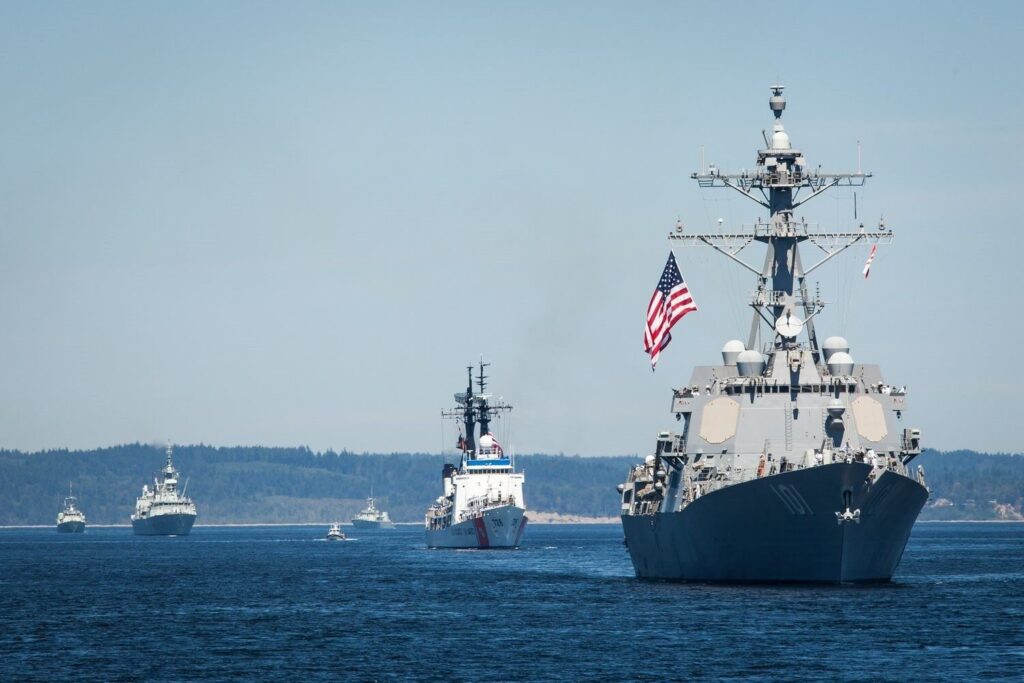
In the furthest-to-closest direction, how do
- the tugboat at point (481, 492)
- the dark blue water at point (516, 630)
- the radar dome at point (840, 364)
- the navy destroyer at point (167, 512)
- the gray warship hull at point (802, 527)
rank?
1. the navy destroyer at point (167, 512)
2. the tugboat at point (481, 492)
3. the radar dome at point (840, 364)
4. the gray warship hull at point (802, 527)
5. the dark blue water at point (516, 630)

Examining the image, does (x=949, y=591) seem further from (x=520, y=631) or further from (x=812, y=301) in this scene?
(x=520, y=631)

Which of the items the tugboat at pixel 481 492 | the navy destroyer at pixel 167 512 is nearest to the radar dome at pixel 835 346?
the tugboat at pixel 481 492

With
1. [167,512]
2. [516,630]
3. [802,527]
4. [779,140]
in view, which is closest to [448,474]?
[779,140]

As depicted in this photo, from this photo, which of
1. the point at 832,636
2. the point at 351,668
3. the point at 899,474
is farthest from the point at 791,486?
the point at 351,668

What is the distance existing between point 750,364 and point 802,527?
6.56 meters

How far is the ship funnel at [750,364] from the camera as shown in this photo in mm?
55094

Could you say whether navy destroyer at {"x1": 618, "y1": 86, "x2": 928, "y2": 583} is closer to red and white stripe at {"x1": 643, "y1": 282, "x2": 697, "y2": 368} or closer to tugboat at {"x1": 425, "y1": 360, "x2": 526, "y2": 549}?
red and white stripe at {"x1": 643, "y1": 282, "x2": 697, "y2": 368}

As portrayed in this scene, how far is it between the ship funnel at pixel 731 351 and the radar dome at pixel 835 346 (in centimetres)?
299

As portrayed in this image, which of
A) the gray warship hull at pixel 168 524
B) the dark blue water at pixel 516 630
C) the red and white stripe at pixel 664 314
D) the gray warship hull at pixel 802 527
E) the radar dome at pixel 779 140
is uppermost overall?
the radar dome at pixel 779 140

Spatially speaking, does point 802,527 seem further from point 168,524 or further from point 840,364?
point 168,524

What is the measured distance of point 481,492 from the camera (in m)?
115

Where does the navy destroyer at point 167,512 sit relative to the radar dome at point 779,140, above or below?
below

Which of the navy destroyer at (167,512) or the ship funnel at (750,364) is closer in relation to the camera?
the ship funnel at (750,364)

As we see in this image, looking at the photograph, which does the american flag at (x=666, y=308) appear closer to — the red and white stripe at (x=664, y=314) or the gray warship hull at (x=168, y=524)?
the red and white stripe at (x=664, y=314)
